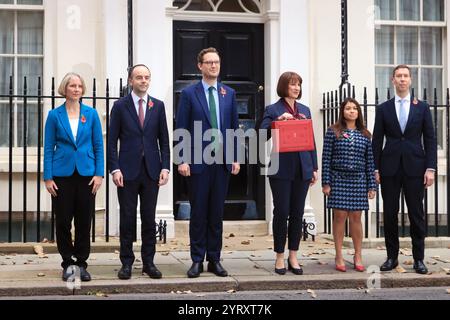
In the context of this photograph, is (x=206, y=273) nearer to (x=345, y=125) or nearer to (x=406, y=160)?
(x=345, y=125)

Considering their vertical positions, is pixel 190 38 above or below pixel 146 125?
above

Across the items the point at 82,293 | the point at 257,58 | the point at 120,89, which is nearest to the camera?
the point at 82,293

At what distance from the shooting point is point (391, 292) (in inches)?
268

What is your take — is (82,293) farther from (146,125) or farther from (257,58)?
(257,58)

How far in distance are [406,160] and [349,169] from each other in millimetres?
583

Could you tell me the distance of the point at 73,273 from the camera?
6.89m

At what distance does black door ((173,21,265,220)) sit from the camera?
10.3 m

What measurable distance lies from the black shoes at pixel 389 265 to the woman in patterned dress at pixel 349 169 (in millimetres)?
232

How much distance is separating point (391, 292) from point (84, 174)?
2922 millimetres

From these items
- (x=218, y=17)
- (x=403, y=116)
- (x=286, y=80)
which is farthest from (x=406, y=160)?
(x=218, y=17)

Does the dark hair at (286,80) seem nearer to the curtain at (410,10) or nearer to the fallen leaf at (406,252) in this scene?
the fallen leaf at (406,252)

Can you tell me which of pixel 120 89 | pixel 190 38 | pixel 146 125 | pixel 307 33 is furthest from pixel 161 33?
pixel 146 125

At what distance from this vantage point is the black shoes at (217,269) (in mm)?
7074

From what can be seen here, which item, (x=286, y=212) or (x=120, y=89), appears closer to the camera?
(x=286, y=212)
